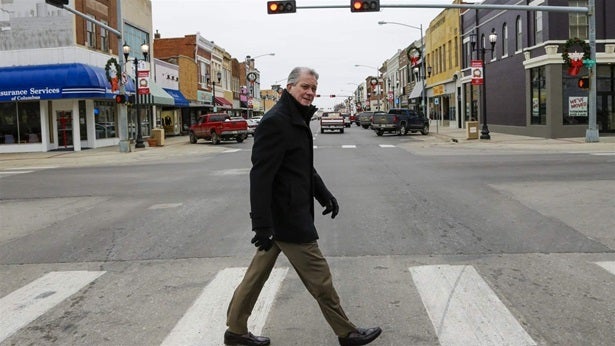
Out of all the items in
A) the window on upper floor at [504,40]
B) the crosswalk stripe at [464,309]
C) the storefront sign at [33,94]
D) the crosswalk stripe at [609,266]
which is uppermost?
the window on upper floor at [504,40]

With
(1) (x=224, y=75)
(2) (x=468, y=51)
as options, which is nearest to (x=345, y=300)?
(2) (x=468, y=51)

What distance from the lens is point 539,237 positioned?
783cm

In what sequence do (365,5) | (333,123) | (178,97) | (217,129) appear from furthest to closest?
(333,123), (178,97), (217,129), (365,5)

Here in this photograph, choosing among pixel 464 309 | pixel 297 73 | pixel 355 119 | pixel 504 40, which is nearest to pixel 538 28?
pixel 504 40

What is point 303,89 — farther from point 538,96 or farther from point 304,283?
point 538,96

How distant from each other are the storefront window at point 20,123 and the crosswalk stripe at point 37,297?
2745 cm

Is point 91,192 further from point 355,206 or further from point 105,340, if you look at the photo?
point 105,340

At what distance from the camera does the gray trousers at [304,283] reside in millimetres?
4055

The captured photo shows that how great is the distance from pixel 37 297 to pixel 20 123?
28.7m

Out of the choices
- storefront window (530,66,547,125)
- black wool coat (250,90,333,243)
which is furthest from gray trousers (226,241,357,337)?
storefront window (530,66,547,125)

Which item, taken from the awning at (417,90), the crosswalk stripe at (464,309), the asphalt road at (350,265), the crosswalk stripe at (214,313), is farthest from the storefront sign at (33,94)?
the awning at (417,90)

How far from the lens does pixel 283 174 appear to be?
411 centimetres

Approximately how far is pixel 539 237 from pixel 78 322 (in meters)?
5.79

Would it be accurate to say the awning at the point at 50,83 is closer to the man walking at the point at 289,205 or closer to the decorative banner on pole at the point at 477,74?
the decorative banner on pole at the point at 477,74
